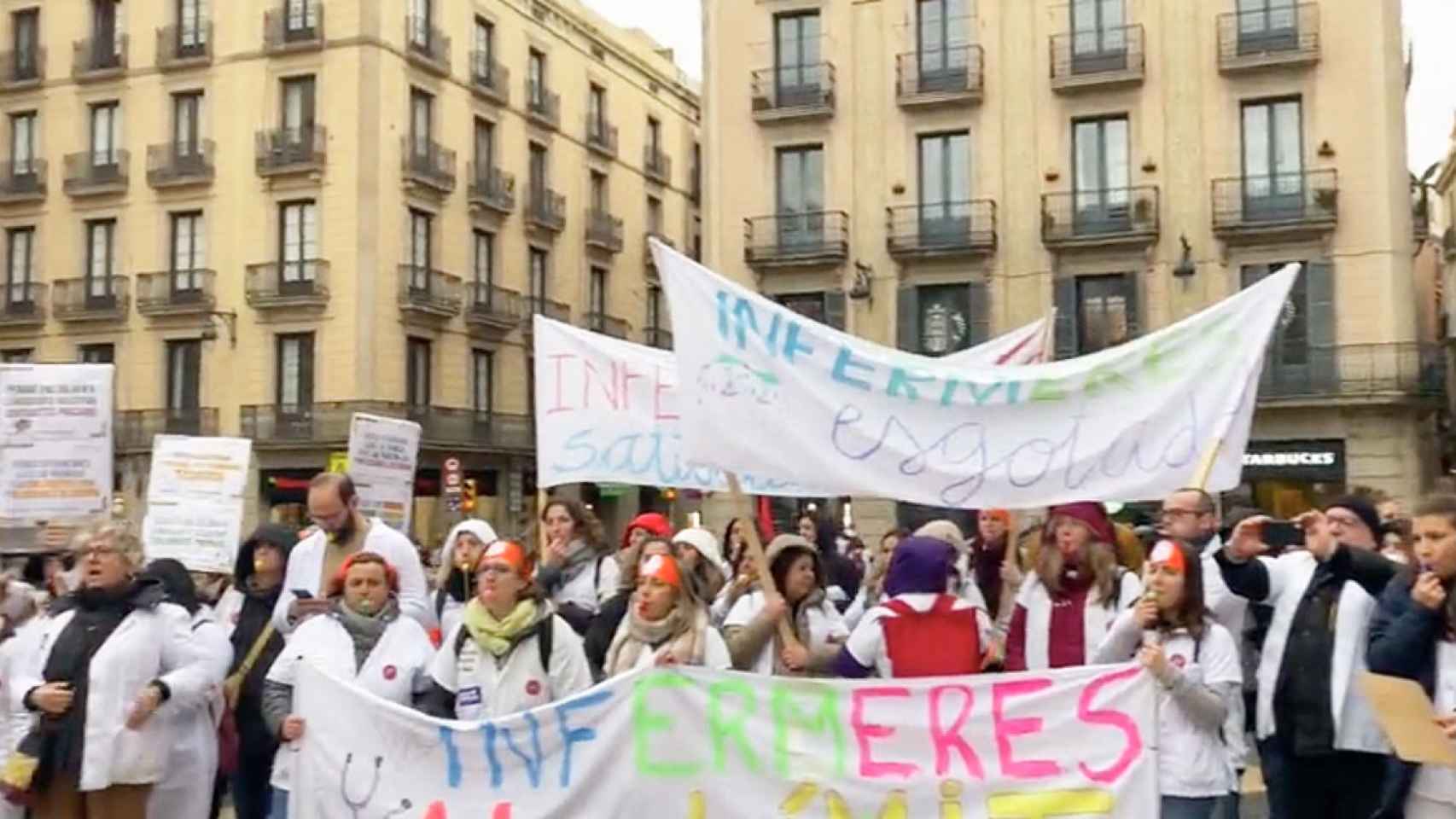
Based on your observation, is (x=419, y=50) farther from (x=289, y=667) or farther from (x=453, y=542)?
(x=289, y=667)

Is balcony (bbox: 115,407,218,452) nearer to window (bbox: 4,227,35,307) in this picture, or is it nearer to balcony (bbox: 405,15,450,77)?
window (bbox: 4,227,35,307)

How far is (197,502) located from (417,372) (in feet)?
92.6

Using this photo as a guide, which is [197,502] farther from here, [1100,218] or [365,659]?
[1100,218]

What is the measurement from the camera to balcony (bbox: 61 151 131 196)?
39.5 metres

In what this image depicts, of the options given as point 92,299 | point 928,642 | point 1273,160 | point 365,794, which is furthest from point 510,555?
point 92,299

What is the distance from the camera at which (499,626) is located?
6145mm

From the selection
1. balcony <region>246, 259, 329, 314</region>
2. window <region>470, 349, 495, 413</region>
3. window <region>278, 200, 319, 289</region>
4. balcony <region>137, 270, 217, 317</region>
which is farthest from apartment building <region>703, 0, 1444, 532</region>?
balcony <region>137, 270, 217, 317</region>

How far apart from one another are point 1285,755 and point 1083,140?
2596cm

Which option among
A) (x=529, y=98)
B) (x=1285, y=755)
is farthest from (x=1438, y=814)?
(x=529, y=98)

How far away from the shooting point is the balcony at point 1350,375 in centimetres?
2933

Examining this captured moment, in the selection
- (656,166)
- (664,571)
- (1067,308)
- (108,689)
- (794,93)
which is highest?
(656,166)

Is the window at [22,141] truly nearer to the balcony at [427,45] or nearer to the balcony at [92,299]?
the balcony at [92,299]

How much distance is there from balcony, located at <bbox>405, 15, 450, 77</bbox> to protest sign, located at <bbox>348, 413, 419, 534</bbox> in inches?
1025

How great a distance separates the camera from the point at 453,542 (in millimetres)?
9328
